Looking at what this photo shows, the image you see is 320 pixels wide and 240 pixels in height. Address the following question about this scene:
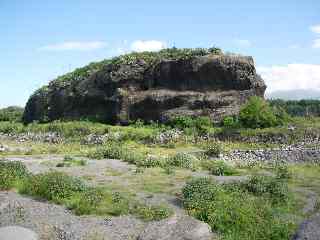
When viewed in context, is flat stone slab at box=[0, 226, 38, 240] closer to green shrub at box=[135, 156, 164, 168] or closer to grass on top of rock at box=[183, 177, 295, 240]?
grass on top of rock at box=[183, 177, 295, 240]

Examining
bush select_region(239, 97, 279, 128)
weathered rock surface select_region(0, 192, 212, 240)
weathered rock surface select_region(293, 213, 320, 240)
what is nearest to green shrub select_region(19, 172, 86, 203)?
weathered rock surface select_region(0, 192, 212, 240)

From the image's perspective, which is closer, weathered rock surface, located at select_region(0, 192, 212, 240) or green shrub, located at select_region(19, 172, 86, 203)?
weathered rock surface, located at select_region(0, 192, 212, 240)

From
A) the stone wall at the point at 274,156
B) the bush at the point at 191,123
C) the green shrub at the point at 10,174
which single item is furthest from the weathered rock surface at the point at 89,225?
the bush at the point at 191,123

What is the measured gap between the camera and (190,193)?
24.2m

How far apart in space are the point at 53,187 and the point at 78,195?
1420mm

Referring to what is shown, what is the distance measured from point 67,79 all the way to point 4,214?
254 feet

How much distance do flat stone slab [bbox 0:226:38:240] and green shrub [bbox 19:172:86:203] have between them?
14.3ft

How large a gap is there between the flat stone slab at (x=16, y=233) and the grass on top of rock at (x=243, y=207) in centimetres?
694

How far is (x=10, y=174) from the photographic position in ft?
90.6

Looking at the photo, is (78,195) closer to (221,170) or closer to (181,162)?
(221,170)

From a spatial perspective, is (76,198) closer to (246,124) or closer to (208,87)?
(246,124)

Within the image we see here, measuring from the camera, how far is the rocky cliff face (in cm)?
6881

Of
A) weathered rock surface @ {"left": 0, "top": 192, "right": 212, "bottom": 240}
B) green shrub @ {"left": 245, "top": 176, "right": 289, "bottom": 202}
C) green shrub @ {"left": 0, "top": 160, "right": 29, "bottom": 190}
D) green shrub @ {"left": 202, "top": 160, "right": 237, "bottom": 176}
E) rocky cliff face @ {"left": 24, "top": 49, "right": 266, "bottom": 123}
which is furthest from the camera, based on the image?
rocky cliff face @ {"left": 24, "top": 49, "right": 266, "bottom": 123}

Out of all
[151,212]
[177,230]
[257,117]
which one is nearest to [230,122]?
[257,117]
